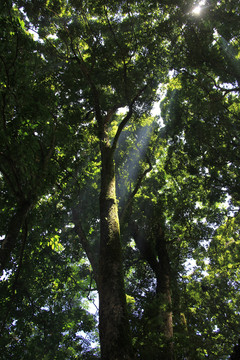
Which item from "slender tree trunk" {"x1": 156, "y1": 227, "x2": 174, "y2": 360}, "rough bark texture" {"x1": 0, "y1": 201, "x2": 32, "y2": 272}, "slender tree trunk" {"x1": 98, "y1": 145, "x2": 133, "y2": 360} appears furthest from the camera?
"slender tree trunk" {"x1": 156, "y1": 227, "x2": 174, "y2": 360}

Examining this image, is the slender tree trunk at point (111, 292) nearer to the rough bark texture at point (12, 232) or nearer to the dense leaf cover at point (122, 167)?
the dense leaf cover at point (122, 167)

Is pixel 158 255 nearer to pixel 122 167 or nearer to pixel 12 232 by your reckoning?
pixel 122 167

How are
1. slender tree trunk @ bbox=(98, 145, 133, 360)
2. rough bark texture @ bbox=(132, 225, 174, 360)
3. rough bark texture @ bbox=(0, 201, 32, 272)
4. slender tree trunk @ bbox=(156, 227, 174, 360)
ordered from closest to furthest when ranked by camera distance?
slender tree trunk @ bbox=(98, 145, 133, 360) < rough bark texture @ bbox=(0, 201, 32, 272) < slender tree trunk @ bbox=(156, 227, 174, 360) < rough bark texture @ bbox=(132, 225, 174, 360)

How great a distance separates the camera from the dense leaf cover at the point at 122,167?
15.0 feet

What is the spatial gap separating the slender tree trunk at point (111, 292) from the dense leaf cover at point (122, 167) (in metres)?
0.02

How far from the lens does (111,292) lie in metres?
4.14

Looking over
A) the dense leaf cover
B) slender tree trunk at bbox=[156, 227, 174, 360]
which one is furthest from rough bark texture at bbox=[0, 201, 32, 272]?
slender tree trunk at bbox=[156, 227, 174, 360]

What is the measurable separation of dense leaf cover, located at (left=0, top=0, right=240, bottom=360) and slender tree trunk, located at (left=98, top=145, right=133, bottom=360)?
0.02m

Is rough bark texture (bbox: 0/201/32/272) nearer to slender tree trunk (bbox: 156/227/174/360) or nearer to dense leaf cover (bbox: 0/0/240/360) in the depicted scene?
dense leaf cover (bbox: 0/0/240/360)

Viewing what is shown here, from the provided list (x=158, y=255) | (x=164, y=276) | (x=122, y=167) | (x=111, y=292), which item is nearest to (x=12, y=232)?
(x=111, y=292)

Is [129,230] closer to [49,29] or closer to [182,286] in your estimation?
[182,286]

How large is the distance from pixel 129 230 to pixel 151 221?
1.59m

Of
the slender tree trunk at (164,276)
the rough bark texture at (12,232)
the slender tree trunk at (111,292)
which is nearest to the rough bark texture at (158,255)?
the slender tree trunk at (164,276)

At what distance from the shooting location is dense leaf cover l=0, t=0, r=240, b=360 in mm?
4582
